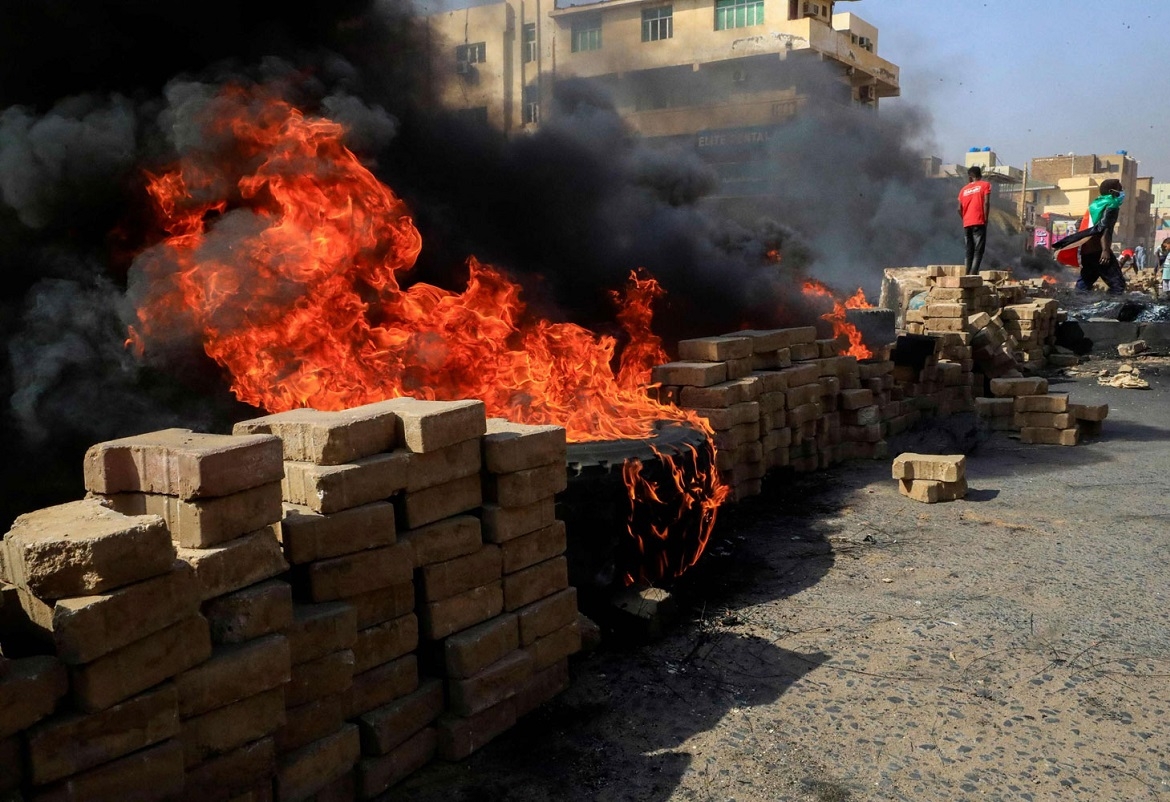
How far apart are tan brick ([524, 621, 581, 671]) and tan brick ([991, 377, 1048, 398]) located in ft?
27.1

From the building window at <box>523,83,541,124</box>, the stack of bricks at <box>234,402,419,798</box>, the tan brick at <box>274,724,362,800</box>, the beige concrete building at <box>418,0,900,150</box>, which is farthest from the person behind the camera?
the beige concrete building at <box>418,0,900,150</box>

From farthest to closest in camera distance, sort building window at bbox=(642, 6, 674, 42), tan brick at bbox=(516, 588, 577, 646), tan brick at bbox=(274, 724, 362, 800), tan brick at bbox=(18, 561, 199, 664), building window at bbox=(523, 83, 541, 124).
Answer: building window at bbox=(642, 6, 674, 42), building window at bbox=(523, 83, 541, 124), tan brick at bbox=(516, 588, 577, 646), tan brick at bbox=(274, 724, 362, 800), tan brick at bbox=(18, 561, 199, 664)

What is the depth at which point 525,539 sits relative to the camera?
167 inches

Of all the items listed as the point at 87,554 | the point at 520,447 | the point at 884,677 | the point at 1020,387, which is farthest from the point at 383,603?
the point at 1020,387

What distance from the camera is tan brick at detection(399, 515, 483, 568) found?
3.80m

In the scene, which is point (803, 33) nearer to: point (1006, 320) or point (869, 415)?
point (1006, 320)

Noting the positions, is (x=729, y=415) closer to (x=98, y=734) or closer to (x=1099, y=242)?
(x=98, y=734)

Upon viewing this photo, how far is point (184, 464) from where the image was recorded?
10.0 ft

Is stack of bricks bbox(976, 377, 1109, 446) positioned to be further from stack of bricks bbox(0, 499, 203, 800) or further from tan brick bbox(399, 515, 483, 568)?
stack of bricks bbox(0, 499, 203, 800)

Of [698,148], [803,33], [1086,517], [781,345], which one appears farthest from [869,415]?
[803,33]

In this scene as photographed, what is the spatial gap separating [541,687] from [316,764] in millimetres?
1247

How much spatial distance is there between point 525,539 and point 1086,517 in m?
5.31

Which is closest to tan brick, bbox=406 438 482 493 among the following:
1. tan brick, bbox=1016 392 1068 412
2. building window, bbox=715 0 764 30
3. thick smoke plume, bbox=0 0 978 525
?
thick smoke plume, bbox=0 0 978 525

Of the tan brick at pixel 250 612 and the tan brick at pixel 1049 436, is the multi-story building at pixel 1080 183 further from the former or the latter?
the tan brick at pixel 250 612
